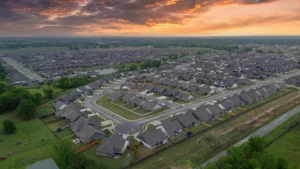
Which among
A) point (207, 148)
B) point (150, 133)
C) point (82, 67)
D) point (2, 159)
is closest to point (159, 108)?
point (150, 133)

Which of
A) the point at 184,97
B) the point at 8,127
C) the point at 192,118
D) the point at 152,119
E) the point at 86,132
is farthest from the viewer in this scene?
the point at 184,97

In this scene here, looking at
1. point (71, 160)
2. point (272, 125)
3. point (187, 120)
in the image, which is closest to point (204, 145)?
point (187, 120)

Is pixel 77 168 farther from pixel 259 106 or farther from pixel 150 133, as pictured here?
pixel 259 106

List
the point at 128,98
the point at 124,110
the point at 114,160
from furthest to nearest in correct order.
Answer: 1. the point at 128,98
2. the point at 124,110
3. the point at 114,160

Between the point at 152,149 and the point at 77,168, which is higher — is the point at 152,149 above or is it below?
below

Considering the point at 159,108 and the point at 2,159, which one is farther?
the point at 159,108

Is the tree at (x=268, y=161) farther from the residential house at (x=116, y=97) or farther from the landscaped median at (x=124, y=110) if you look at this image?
the residential house at (x=116, y=97)

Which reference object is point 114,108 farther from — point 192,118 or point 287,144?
point 287,144
